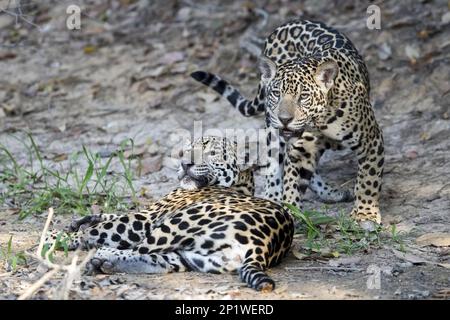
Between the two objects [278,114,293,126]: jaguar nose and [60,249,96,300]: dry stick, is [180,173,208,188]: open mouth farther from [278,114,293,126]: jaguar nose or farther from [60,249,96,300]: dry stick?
[60,249,96,300]: dry stick

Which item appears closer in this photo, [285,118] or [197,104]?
[285,118]

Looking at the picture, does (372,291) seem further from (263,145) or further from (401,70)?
(401,70)

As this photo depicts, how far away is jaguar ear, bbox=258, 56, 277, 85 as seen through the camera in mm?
9320

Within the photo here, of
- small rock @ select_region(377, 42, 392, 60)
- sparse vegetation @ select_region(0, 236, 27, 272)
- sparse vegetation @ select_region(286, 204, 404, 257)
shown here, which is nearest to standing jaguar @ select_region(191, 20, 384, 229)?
sparse vegetation @ select_region(286, 204, 404, 257)

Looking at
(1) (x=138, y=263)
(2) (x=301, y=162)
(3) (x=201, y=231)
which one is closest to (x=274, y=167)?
(2) (x=301, y=162)

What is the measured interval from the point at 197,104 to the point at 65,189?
3.36m

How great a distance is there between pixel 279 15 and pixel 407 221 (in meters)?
5.90

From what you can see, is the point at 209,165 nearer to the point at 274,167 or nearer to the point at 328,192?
the point at 274,167

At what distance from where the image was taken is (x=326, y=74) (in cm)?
910

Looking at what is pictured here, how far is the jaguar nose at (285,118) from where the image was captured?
8766 mm

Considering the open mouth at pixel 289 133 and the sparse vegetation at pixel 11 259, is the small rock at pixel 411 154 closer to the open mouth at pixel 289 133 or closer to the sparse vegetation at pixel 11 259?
the open mouth at pixel 289 133

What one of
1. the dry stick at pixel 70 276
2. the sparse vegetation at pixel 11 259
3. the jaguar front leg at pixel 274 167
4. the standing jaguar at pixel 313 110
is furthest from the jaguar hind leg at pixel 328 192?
the dry stick at pixel 70 276

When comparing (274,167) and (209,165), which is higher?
(209,165)
